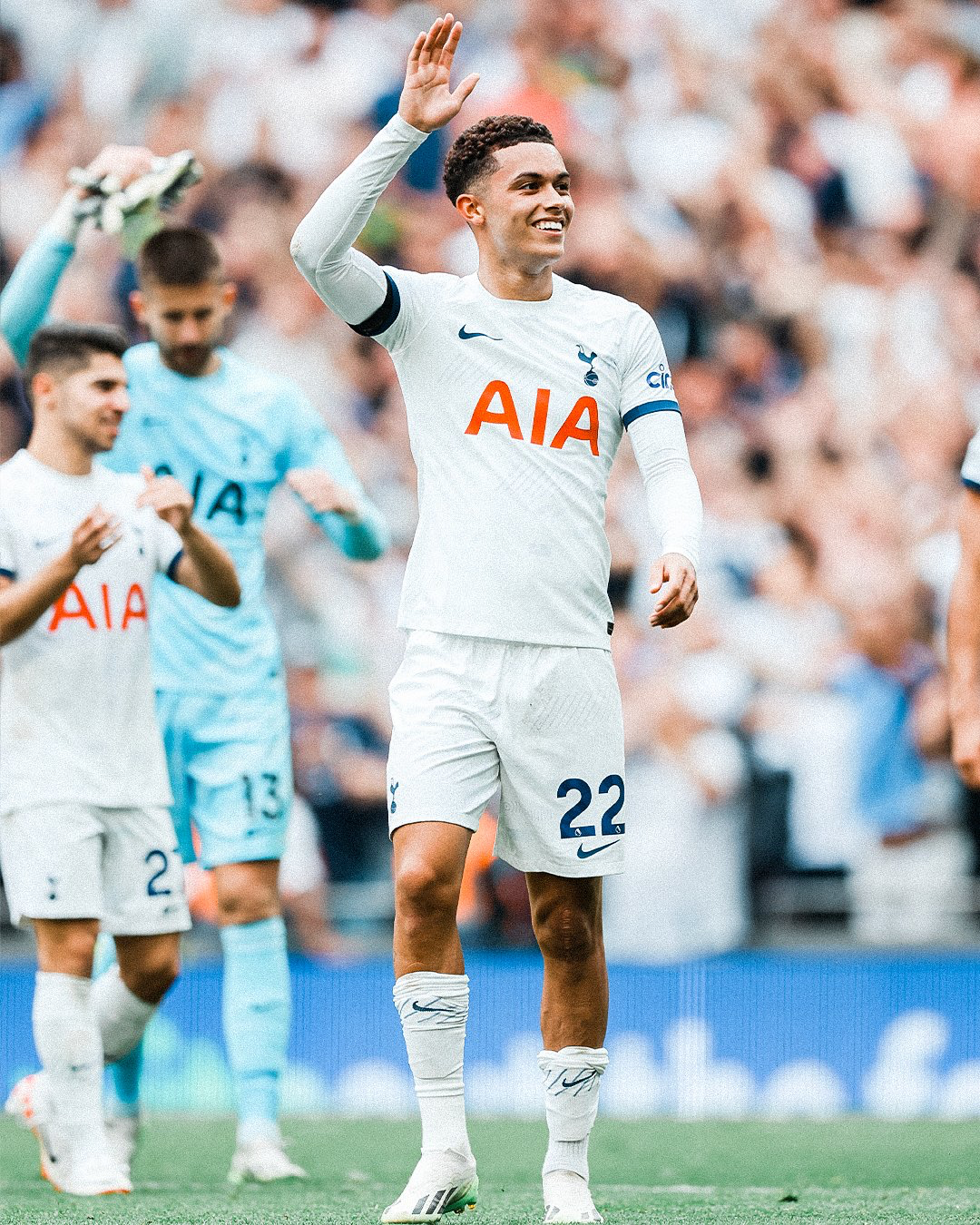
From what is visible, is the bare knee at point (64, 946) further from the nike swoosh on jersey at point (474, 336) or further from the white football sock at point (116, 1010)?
the nike swoosh on jersey at point (474, 336)

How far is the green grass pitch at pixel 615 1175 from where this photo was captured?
408 cm

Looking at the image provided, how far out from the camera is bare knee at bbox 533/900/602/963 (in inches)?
152

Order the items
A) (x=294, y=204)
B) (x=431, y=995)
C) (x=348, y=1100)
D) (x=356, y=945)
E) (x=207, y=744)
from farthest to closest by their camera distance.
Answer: (x=294, y=204) < (x=356, y=945) < (x=348, y=1100) < (x=207, y=744) < (x=431, y=995)

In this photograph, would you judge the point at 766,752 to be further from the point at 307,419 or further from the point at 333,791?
the point at 307,419

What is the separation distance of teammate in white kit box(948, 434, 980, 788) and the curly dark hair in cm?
108

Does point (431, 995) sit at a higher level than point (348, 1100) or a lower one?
higher

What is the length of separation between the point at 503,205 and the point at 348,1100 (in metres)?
4.98

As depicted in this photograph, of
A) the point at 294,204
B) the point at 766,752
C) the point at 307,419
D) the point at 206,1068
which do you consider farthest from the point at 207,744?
the point at 294,204

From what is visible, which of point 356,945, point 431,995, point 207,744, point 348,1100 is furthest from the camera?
point 356,945

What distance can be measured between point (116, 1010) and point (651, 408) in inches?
89.8

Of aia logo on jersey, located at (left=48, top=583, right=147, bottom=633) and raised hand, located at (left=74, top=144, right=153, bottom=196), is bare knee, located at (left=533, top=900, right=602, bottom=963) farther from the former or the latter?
raised hand, located at (left=74, top=144, right=153, bottom=196)

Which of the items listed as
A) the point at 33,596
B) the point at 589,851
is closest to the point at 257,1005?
the point at 33,596

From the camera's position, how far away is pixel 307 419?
5.77 metres

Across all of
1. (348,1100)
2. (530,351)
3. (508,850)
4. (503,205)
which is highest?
(503,205)
